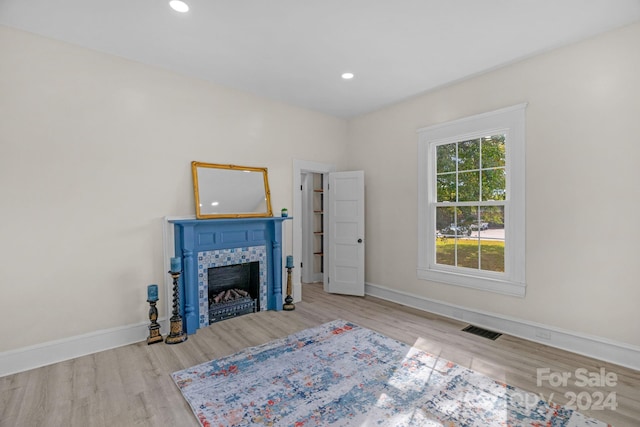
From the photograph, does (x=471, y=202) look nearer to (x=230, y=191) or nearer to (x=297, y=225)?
(x=297, y=225)

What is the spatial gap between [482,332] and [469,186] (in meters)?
1.70

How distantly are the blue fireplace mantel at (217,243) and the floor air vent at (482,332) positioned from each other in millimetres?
2360

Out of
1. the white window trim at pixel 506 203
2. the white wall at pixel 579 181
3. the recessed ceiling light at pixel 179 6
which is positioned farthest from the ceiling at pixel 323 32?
the white window trim at pixel 506 203

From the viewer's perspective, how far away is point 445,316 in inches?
152

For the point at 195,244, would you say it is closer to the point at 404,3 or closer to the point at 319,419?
the point at 319,419

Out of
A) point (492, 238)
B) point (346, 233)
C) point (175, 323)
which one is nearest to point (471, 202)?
point (492, 238)

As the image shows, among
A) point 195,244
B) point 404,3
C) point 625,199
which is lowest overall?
point 195,244

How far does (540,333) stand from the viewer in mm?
3098

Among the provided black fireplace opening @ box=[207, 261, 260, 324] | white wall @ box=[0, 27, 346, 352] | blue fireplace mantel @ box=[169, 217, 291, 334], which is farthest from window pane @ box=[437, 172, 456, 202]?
white wall @ box=[0, 27, 346, 352]

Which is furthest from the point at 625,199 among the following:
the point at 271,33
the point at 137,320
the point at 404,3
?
the point at 137,320

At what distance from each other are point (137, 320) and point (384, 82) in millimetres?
3909

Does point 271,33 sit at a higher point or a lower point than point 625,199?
higher

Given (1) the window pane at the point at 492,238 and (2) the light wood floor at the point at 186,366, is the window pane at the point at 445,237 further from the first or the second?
(2) the light wood floor at the point at 186,366

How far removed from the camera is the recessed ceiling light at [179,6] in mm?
2275
